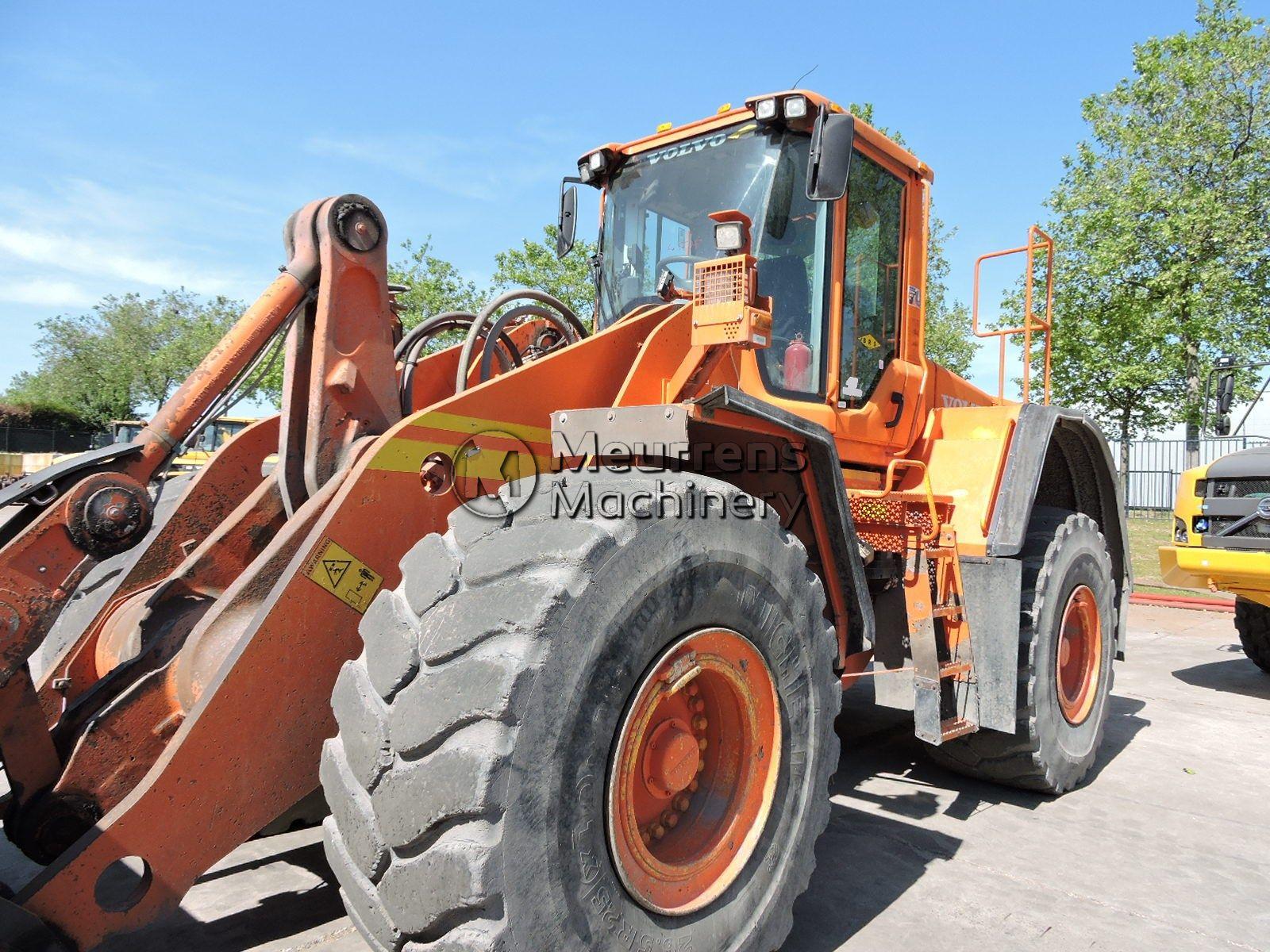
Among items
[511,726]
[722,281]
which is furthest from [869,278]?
[511,726]

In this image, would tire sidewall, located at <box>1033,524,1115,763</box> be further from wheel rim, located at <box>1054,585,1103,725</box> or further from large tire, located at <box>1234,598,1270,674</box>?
large tire, located at <box>1234,598,1270,674</box>

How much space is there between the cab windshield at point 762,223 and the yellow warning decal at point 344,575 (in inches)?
73.1

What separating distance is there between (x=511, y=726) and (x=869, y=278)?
3.01m

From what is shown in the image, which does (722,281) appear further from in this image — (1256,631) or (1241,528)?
(1256,631)

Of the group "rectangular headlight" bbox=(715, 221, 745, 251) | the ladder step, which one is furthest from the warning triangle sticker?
the ladder step

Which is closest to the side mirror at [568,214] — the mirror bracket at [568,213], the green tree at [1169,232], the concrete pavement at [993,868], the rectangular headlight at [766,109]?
the mirror bracket at [568,213]

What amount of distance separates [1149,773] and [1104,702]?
475 millimetres

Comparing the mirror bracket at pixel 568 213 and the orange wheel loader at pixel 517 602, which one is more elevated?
the mirror bracket at pixel 568 213

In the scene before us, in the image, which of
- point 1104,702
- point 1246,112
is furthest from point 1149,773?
point 1246,112

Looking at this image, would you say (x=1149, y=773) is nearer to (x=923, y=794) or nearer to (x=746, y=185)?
(x=923, y=794)

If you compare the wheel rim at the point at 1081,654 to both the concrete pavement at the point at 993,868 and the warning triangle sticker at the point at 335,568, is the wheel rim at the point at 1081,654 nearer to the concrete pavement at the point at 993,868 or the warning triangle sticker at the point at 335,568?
the concrete pavement at the point at 993,868

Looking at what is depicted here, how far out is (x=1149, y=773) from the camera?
494cm

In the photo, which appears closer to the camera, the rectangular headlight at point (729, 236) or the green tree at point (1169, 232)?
the rectangular headlight at point (729, 236)

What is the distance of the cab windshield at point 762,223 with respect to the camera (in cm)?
367
